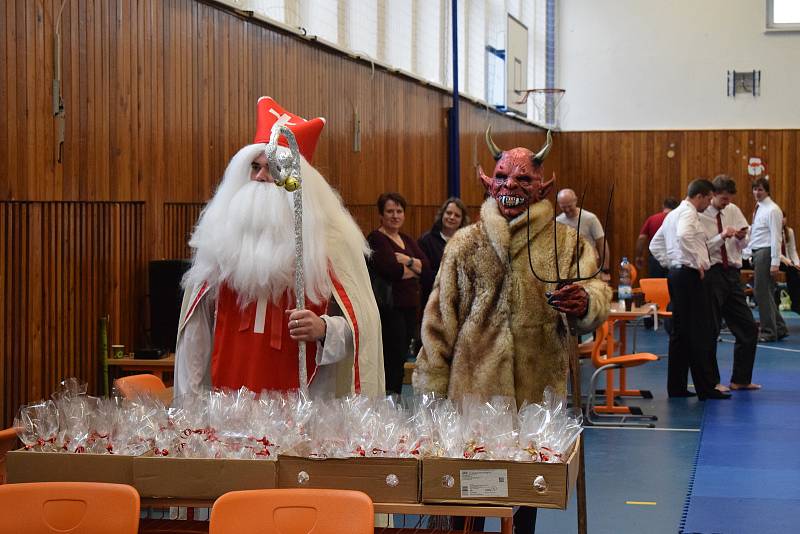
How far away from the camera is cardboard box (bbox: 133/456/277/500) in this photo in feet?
9.74

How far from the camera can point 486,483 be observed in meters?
2.90

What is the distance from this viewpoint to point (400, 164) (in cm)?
1219

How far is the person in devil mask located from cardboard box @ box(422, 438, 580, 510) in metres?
1.25

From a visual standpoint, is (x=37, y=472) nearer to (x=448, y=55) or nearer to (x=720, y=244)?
(x=720, y=244)

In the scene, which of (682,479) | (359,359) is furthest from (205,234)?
(682,479)

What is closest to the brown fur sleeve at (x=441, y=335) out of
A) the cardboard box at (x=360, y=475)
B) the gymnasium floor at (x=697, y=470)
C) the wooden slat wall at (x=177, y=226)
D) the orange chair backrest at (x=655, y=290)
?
the gymnasium floor at (x=697, y=470)

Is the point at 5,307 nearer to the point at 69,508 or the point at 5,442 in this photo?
the point at 5,442

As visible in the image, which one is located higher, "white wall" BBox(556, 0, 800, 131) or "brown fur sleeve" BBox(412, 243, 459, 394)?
"white wall" BBox(556, 0, 800, 131)

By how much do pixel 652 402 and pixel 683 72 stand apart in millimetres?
12543

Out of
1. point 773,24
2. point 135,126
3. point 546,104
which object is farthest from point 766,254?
point 135,126

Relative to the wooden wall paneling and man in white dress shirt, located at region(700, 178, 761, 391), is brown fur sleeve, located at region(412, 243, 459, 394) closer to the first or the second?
the wooden wall paneling

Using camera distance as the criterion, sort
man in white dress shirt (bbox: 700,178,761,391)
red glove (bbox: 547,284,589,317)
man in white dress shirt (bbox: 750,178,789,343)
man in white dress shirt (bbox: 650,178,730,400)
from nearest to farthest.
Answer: red glove (bbox: 547,284,589,317)
man in white dress shirt (bbox: 650,178,730,400)
man in white dress shirt (bbox: 700,178,761,391)
man in white dress shirt (bbox: 750,178,789,343)

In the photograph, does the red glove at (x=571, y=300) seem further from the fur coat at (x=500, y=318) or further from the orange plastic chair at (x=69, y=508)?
the orange plastic chair at (x=69, y=508)

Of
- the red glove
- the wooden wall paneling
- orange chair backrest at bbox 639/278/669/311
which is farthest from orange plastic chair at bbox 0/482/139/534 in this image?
orange chair backrest at bbox 639/278/669/311
